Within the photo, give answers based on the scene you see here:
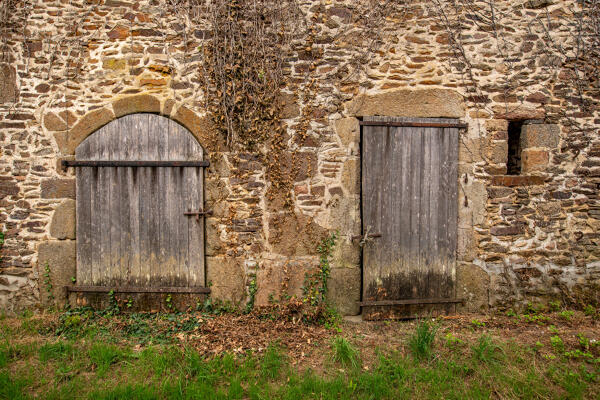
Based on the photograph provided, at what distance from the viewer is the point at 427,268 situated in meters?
4.29

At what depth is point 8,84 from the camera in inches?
163

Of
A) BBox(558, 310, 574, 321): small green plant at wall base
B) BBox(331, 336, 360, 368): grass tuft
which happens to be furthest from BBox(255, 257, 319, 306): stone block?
BBox(558, 310, 574, 321): small green plant at wall base

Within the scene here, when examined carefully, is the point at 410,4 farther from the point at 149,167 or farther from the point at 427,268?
the point at 149,167

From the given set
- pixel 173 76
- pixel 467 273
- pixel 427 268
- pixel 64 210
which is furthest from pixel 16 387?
pixel 467 273

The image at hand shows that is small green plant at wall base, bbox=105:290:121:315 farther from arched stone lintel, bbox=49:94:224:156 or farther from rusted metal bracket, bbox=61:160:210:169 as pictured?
arched stone lintel, bbox=49:94:224:156

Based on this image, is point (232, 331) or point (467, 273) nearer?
point (232, 331)

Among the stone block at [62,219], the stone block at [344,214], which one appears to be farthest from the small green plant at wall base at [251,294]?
the stone block at [62,219]

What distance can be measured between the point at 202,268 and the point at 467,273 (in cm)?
318

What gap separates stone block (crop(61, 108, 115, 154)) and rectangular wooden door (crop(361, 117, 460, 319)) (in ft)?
9.85

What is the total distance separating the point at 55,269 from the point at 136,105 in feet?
7.00

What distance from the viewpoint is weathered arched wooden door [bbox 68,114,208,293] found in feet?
13.6

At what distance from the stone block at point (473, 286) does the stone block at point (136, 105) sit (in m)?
4.10

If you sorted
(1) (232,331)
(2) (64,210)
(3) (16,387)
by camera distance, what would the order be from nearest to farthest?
(3) (16,387) < (1) (232,331) < (2) (64,210)

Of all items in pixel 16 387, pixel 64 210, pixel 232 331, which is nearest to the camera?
pixel 16 387
